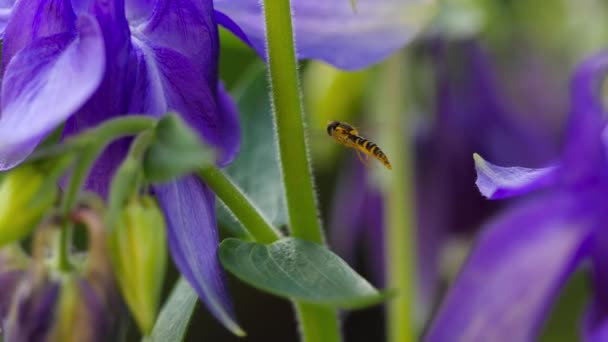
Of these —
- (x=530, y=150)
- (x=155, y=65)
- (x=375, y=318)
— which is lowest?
(x=375, y=318)

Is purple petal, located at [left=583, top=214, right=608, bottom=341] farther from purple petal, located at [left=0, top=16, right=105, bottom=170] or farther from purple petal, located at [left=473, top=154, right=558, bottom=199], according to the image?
purple petal, located at [left=0, top=16, right=105, bottom=170]

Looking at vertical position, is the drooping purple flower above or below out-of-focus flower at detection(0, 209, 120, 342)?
above

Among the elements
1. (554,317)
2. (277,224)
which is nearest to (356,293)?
(277,224)

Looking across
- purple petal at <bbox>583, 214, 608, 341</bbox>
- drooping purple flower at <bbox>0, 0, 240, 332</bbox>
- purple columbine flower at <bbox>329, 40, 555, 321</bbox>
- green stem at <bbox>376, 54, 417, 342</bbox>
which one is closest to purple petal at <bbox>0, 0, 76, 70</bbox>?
drooping purple flower at <bbox>0, 0, 240, 332</bbox>

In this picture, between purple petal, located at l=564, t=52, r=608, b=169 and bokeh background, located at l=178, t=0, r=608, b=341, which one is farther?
bokeh background, located at l=178, t=0, r=608, b=341

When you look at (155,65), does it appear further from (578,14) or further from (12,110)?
(578,14)

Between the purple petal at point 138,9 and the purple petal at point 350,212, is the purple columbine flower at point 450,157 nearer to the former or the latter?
the purple petal at point 350,212
